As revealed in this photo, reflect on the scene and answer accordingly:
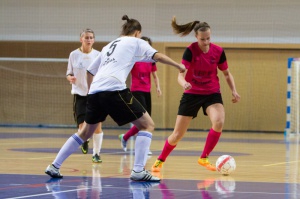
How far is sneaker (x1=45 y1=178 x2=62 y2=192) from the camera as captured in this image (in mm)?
7310

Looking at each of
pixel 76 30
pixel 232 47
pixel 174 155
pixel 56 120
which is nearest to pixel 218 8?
→ pixel 232 47

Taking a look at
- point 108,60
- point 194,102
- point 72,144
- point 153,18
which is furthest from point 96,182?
point 153,18

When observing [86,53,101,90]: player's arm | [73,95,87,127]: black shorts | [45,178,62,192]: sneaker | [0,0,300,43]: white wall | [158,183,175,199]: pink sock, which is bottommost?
[158,183,175,199]: pink sock

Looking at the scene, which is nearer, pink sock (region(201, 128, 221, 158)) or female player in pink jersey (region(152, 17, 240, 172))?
female player in pink jersey (region(152, 17, 240, 172))

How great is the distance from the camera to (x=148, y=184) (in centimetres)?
791

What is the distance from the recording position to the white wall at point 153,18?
77.0 ft

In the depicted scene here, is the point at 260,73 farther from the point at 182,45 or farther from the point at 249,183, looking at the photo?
the point at 249,183

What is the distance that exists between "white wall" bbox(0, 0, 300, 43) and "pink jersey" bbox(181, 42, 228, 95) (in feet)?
46.5

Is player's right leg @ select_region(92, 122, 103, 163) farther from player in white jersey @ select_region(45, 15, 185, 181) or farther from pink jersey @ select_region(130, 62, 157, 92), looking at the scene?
player in white jersey @ select_region(45, 15, 185, 181)

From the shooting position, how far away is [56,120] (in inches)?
963

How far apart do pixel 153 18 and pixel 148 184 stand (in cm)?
1664

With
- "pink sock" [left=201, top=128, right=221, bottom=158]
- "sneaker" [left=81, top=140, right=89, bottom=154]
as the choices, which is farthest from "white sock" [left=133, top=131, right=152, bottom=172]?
"sneaker" [left=81, top=140, right=89, bottom=154]

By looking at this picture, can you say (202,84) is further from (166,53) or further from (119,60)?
(166,53)

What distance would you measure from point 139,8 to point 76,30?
2306mm
